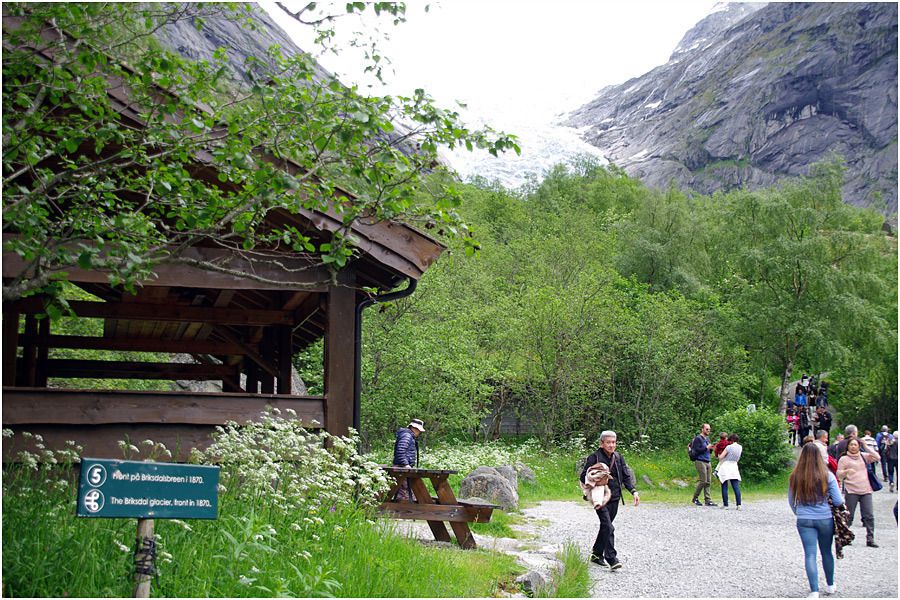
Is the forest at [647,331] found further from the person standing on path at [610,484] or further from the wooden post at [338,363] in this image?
the wooden post at [338,363]

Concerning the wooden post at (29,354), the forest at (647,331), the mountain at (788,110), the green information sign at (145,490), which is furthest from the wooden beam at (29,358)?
the mountain at (788,110)

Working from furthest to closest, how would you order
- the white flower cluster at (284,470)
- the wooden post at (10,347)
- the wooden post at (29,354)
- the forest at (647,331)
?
the forest at (647,331) < the wooden post at (29,354) < the wooden post at (10,347) < the white flower cluster at (284,470)

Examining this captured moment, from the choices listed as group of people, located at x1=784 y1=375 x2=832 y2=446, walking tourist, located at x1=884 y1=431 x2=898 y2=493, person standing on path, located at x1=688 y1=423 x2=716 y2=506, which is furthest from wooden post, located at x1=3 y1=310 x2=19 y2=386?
group of people, located at x1=784 y1=375 x2=832 y2=446

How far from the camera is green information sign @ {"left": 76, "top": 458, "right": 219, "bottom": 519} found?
4.09 metres

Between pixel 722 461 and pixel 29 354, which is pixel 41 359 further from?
pixel 722 461

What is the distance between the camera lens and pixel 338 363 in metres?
8.57

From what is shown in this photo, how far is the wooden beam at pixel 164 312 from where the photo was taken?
986cm

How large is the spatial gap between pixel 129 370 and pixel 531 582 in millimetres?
8583

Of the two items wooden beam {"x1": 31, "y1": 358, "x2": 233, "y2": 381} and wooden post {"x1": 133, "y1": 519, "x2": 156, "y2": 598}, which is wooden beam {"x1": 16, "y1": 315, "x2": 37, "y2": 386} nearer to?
wooden beam {"x1": 31, "y1": 358, "x2": 233, "y2": 381}

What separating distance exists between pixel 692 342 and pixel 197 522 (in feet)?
87.4

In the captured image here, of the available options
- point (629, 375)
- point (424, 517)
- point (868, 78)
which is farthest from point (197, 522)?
point (868, 78)

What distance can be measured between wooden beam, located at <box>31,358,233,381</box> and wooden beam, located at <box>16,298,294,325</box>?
327cm

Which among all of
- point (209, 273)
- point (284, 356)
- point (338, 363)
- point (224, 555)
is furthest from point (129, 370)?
point (224, 555)

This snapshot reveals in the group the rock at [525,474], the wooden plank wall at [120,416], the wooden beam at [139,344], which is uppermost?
the wooden beam at [139,344]
